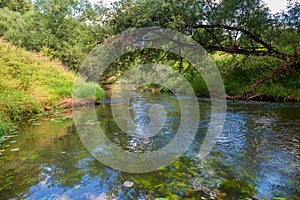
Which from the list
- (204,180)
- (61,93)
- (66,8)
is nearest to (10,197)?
(204,180)

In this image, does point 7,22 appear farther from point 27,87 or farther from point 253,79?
point 253,79

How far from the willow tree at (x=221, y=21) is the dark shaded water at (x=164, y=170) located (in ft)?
11.0

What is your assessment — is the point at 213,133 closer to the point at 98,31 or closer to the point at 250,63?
the point at 98,31

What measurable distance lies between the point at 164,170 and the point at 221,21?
594cm

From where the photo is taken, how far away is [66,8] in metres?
19.9

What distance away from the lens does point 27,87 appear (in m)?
8.44

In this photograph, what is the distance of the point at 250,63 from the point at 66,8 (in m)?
16.5

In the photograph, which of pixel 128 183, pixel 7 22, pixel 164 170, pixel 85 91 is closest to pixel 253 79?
pixel 85 91

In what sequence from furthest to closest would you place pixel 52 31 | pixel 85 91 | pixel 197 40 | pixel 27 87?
1. pixel 52 31
2. pixel 85 91
3. pixel 27 87
4. pixel 197 40

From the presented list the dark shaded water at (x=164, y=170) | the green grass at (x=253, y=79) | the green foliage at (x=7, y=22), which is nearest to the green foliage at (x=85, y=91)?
the dark shaded water at (x=164, y=170)

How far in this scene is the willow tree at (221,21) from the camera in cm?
678

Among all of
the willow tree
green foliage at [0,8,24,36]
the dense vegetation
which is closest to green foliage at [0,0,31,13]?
green foliage at [0,8,24,36]

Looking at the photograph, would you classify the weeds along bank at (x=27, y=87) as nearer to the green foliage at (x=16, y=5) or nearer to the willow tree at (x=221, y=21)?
the willow tree at (x=221, y=21)

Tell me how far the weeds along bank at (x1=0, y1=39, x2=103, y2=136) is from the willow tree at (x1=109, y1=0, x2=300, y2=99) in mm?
3792
